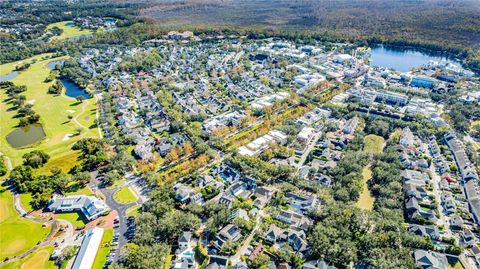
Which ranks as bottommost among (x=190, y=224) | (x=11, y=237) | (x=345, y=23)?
(x=11, y=237)

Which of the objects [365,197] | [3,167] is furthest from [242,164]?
[3,167]

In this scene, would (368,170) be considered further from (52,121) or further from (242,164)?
(52,121)

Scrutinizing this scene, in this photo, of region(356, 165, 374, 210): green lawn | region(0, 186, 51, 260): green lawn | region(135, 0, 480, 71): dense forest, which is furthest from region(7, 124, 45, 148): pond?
region(135, 0, 480, 71): dense forest

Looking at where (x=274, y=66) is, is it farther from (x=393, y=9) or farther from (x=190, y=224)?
(x=393, y=9)

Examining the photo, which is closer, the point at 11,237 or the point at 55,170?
the point at 11,237

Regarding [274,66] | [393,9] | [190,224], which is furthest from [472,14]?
[190,224]

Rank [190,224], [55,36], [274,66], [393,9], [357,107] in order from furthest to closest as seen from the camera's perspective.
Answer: [393,9]
[55,36]
[274,66]
[357,107]
[190,224]
